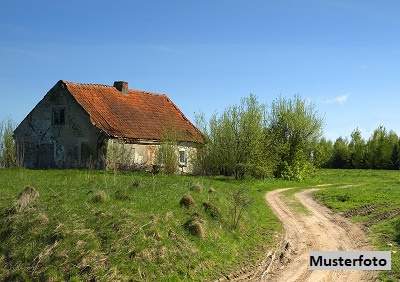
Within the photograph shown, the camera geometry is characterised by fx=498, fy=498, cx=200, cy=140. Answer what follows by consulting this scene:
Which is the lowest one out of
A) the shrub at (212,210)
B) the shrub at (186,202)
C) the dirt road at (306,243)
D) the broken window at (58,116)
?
the dirt road at (306,243)

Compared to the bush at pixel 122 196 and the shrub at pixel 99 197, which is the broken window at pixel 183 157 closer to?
the bush at pixel 122 196

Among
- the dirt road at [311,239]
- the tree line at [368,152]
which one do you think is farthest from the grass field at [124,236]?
the tree line at [368,152]

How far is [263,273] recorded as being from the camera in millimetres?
13289

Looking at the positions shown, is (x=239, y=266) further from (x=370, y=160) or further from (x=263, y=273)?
(x=370, y=160)

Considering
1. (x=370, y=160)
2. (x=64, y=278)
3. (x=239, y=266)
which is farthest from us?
(x=370, y=160)

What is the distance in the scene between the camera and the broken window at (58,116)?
36.2 meters

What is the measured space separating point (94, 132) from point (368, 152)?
132 ft

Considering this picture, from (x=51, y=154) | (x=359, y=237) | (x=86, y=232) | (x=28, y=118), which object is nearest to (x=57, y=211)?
(x=86, y=232)

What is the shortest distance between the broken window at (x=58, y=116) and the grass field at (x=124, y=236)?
17.1 meters

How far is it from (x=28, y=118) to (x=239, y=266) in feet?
94.7

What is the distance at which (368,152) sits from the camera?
205 feet

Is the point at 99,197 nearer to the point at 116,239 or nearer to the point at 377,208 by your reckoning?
the point at 116,239

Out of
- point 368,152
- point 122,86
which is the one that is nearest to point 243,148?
point 122,86

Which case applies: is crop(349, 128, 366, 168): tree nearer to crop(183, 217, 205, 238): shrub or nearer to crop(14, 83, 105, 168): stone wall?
crop(14, 83, 105, 168): stone wall
